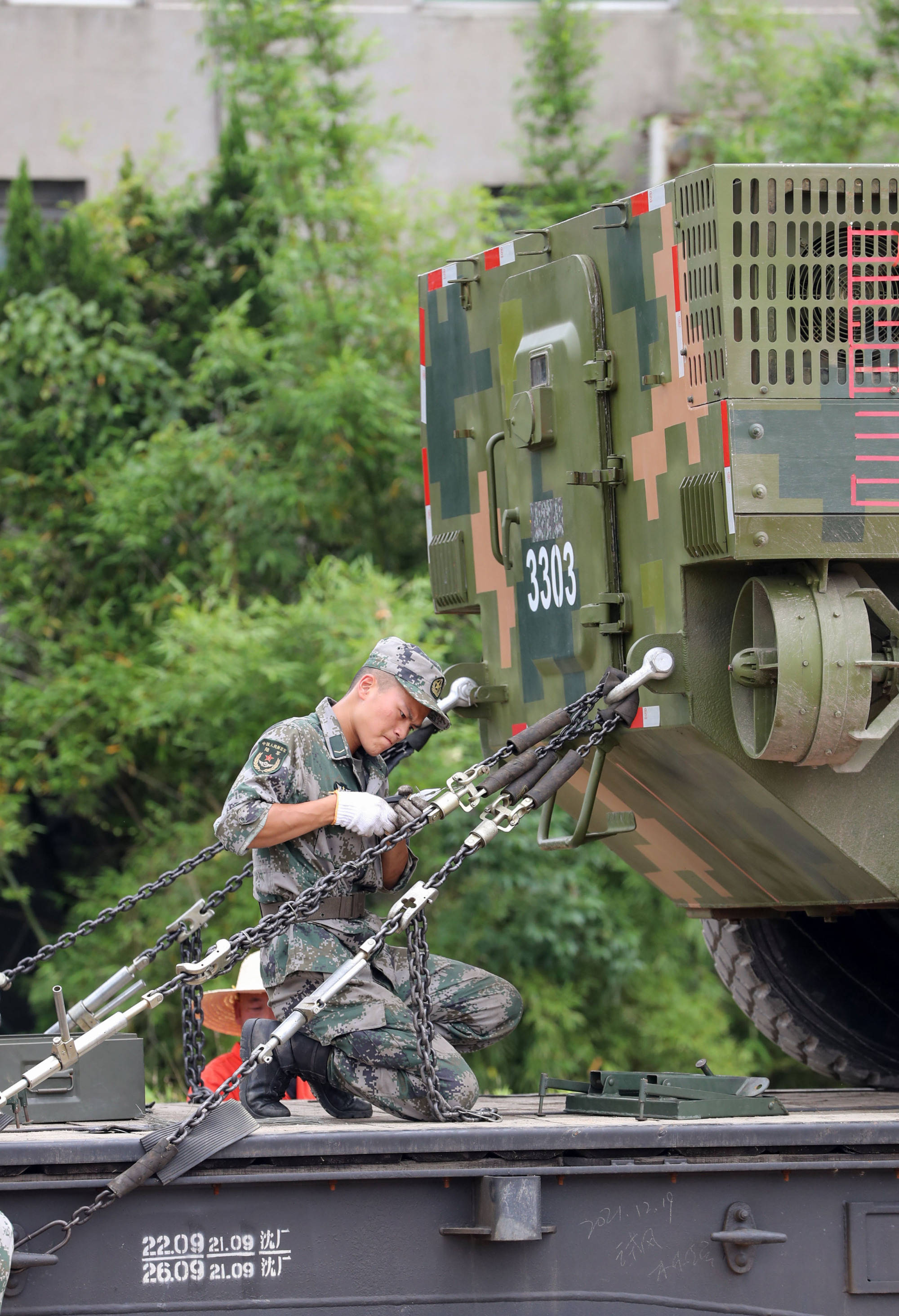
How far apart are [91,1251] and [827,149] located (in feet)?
35.9

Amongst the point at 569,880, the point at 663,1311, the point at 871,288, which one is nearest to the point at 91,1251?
the point at 663,1311

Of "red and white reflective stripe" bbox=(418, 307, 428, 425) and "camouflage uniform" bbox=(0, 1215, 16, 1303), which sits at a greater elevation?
"red and white reflective stripe" bbox=(418, 307, 428, 425)

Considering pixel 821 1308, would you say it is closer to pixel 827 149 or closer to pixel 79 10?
pixel 827 149

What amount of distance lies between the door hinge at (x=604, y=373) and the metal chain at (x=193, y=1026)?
1854 mm

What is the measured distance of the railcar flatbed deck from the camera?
12.4 feet

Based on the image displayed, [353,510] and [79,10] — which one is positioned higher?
[79,10]

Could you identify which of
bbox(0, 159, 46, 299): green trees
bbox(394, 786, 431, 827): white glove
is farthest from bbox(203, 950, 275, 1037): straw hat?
bbox(0, 159, 46, 299): green trees

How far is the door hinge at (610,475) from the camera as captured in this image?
4.77m

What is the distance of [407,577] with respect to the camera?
12188 mm

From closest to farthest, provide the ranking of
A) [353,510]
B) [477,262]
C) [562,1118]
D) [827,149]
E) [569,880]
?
[562,1118], [477,262], [569,880], [353,510], [827,149]

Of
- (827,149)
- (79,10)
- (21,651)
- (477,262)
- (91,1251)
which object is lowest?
(91,1251)

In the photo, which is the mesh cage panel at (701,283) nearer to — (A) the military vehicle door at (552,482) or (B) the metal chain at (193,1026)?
(A) the military vehicle door at (552,482)

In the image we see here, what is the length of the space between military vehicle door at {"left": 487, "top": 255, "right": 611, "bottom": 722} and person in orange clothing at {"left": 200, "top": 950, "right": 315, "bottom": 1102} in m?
1.45

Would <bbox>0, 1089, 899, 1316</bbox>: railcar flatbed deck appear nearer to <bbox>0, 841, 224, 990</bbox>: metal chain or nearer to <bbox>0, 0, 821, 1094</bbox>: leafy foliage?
<bbox>0, 841, 224, 990</bbox>: metal chain
